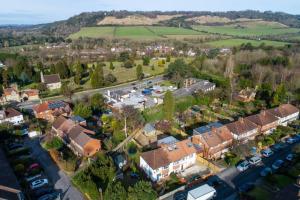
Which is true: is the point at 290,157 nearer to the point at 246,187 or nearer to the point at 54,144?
the point at 246,187

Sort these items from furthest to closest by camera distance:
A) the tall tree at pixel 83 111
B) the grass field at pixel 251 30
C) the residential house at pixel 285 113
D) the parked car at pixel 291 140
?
the grass field at pixel 251 30 → the tall tree at pixel 83 111 → the residential house at pixel 285 113 → the parked car at pixel 291 140

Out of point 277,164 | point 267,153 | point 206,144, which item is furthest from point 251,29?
point 206,144

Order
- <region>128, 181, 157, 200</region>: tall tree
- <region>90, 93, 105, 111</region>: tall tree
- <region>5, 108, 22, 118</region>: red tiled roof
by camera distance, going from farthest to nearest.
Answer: <region>90, 93, 105, 111</region>: tall tree → <region>5, 108, 22, 118</region>: red tiled roof → <region>128, 181, 157, 200</region>: tall tree

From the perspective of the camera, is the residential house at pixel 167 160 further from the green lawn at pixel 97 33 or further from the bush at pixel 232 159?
the green lawn at pixel 97 33

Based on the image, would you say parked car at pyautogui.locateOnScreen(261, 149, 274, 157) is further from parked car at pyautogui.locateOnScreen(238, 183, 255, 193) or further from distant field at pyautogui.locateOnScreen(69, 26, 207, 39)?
distant field at pyautogui.locateOnScreen(69, 26, 207, 39)

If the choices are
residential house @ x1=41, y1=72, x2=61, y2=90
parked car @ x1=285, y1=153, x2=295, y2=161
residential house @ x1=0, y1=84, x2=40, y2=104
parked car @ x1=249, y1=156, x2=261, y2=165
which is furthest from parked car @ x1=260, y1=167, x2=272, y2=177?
residential house @ x1=41, y1=72, x2=61, y2=90

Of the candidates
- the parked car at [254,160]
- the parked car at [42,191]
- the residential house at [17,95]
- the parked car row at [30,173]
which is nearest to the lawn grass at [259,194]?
the parked car at [254,160]

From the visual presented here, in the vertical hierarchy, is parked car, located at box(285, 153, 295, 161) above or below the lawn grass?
above

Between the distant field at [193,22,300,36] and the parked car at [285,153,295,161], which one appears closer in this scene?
the parked car at [285,153,295,161]

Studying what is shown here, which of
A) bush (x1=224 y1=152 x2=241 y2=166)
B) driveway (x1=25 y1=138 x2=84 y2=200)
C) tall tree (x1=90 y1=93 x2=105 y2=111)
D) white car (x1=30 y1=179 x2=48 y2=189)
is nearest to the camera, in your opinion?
driveway (x1=25 y1=138 x2=84 y2=200)
